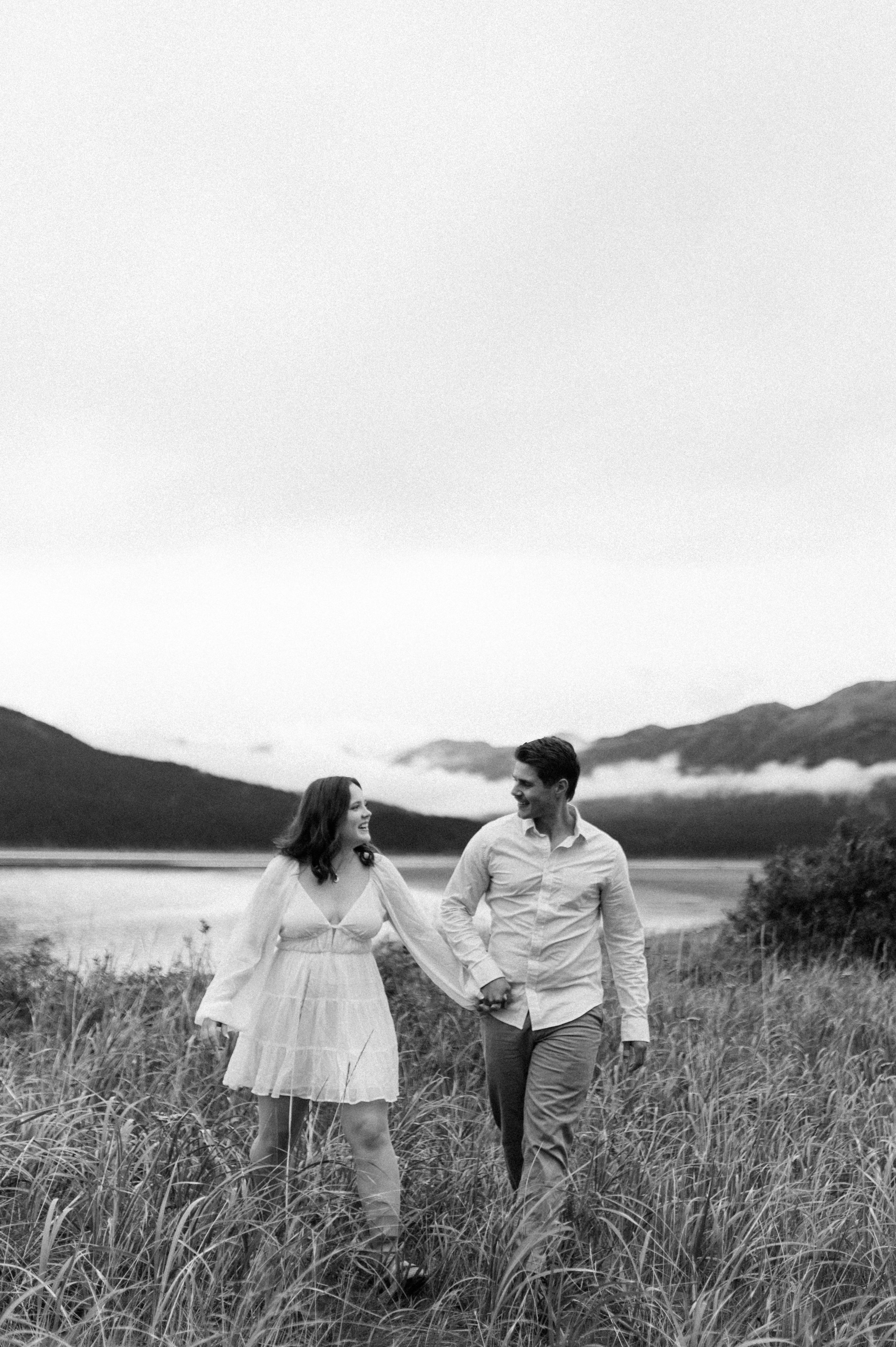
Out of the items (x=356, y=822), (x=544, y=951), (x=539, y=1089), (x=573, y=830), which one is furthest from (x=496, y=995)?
(x=356, y=822)

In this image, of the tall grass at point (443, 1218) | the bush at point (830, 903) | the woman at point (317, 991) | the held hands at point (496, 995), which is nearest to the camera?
the tall grass at point (443, 1218)

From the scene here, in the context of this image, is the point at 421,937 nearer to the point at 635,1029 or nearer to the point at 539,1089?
the point at 539,1089

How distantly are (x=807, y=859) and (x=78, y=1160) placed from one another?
33.2ft

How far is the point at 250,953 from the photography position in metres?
4.52

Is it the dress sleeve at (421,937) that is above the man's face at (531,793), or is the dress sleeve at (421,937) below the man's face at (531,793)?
below

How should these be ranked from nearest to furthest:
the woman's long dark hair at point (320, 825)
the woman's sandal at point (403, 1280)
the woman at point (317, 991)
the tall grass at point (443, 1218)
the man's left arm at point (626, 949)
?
the tall grass at point (443, 1218), the woman's sandal at point (403, 1280), the woman at point (317, 991), the woman's long dark hair at point (320, 825), the man's left arm at point (626, 949)

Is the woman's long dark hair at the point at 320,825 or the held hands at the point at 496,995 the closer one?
the woman's long dark hair at the point at 320,825

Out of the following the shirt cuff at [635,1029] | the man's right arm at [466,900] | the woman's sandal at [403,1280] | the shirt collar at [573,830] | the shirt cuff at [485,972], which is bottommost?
the woman's sandal at [403,1280]

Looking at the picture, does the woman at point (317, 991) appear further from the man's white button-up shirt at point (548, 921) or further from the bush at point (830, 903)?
the bush at point (830, 903)

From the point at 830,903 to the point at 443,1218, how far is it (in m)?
8.95

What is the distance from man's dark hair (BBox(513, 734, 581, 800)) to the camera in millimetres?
4605

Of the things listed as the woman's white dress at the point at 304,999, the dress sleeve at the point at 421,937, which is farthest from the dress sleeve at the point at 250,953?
the dress sleeve at the point at 421,937

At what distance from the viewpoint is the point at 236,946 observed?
4.50 m

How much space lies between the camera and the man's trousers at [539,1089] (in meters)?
4.45
